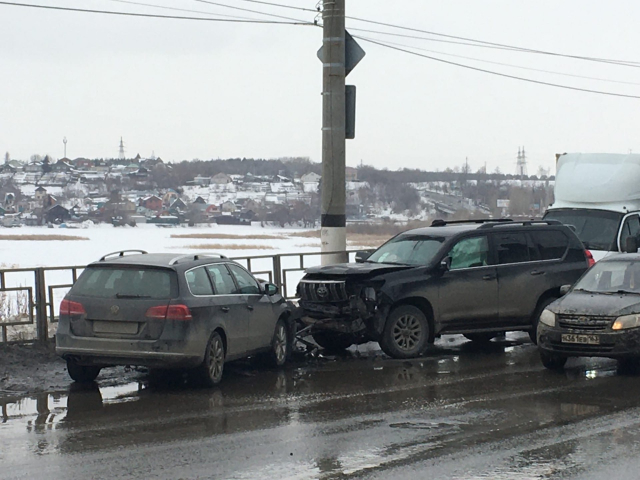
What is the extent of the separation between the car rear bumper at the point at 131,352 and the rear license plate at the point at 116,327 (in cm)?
10

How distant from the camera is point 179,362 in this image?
1040 cm

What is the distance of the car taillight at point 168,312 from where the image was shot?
34.1 feet

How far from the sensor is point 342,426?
8.43 metres

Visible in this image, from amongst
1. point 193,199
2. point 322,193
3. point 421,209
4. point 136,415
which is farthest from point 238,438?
point 193,199

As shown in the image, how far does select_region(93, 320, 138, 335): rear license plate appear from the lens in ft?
34.1

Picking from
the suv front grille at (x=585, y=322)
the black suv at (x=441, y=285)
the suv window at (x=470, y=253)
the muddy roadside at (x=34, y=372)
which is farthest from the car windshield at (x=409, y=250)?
the muddy roadside at (x=34, y=372)

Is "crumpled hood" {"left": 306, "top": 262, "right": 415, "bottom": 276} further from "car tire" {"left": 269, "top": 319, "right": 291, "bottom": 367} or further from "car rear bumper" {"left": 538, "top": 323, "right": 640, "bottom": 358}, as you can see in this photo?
"car rear bumper" {"left": 538, "top": 323, "right": 640, "bottom": 358}

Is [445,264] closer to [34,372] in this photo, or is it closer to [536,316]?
[536,316]

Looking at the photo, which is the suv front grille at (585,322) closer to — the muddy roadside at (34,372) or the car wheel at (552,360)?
the car wheel at (552,360)

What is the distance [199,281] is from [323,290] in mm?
2813

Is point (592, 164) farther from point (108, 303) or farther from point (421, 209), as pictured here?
point (421, 209)

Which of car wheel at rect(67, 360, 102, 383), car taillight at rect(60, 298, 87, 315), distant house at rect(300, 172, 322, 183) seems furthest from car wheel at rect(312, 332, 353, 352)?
distant house at rect(300, 172, 322, 183)

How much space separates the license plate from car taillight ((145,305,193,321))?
4.74m

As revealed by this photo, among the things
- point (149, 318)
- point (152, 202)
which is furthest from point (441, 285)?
point (152, 202)
